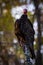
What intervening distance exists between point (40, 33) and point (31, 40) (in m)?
0.85

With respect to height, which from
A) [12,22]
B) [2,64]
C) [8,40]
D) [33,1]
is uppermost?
[33,1]

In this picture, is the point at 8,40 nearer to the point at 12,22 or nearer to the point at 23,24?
the point at 12,22

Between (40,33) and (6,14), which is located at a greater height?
(6,14)

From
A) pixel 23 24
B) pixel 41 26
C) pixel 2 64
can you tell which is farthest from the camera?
pixel 2 64

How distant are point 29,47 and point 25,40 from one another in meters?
0.10

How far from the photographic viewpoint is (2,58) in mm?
4812

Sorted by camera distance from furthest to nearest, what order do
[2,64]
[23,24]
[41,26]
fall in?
[2,64] → [41,26] → [23,24]

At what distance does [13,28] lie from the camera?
461 cm

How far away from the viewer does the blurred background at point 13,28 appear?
4.48 m

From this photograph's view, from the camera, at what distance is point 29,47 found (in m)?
3.62

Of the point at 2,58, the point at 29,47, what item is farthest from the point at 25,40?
the point at 2,58

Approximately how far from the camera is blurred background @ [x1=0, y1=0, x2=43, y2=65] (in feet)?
14.7

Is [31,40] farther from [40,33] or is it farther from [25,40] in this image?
[40,33]

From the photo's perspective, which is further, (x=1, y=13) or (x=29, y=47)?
(x=1, y=13)
